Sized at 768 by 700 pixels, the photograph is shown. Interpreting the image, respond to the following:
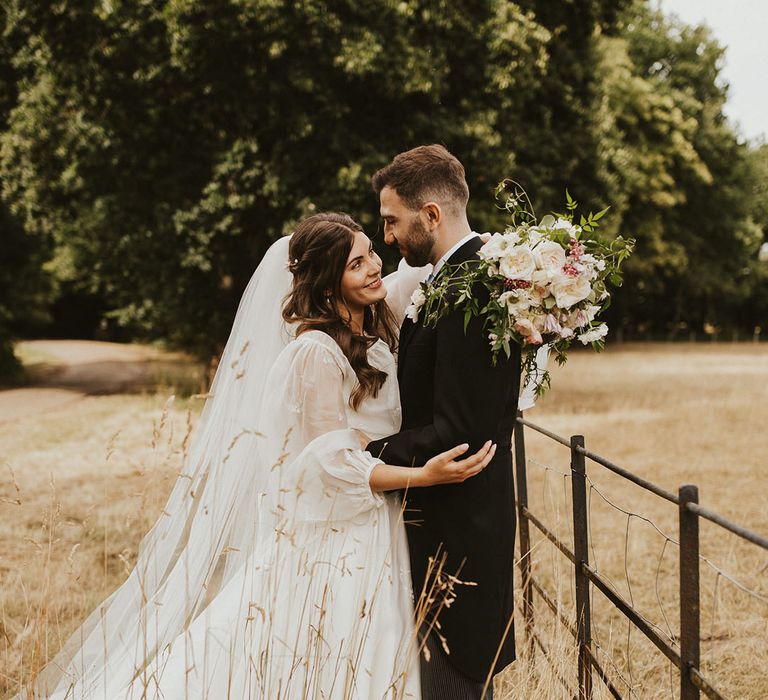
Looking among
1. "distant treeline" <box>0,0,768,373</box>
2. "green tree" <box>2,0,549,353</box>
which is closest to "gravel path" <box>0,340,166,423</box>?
"distant treeline" <box>0,0,768,373</box>

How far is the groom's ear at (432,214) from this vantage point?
9.07ft

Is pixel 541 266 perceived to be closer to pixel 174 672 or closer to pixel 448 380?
pixel 448 380

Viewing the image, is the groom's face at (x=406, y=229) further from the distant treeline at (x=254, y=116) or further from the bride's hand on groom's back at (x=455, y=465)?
the distant treeline at (x=254, y=116)

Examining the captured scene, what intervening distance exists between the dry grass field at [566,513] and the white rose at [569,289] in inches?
27.8

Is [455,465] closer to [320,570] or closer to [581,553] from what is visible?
[320,570]

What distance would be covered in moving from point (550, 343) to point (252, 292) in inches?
52.3

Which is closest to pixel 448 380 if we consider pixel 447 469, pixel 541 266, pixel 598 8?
pixel 447 469

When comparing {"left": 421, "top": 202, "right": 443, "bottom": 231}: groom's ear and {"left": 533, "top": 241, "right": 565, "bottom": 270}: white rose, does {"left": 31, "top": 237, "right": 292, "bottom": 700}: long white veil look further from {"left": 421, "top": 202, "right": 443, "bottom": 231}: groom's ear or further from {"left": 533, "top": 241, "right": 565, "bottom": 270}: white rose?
{"left": 533, "top": 241, "right": 565, "bottom": 270}: white rose

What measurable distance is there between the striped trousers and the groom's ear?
1447mm

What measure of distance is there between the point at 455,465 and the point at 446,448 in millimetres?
75

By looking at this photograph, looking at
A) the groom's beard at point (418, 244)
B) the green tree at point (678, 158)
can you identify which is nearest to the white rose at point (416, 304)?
the groom's beard at point (418, 244)

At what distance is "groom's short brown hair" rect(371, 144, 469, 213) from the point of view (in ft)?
9.05

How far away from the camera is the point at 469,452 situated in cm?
257

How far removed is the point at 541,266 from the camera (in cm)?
248
